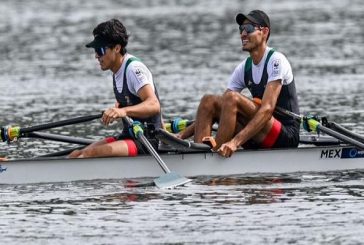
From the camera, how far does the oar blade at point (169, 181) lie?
17.2 m

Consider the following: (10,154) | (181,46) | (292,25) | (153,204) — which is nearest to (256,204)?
(153,204)

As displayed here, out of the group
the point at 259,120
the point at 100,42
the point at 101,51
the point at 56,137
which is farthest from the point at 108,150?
the point at 259,120

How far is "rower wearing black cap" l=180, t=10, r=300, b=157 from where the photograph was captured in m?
17.5

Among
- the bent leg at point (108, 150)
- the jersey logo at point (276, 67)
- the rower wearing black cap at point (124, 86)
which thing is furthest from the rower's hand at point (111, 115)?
the jersey logo at point (276, 67)

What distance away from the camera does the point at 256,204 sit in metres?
16.0

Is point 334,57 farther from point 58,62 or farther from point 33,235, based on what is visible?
point 33,235

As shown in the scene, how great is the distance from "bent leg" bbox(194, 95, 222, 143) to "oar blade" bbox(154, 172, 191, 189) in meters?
0.82

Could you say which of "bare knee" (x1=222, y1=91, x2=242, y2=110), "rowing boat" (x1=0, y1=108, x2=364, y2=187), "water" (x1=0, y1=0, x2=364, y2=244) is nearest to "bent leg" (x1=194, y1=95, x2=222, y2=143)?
"bare knee" (x1=222, y1=91, x2=242, y2=110)

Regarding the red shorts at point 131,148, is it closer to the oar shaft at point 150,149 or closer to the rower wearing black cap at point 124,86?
the rower wearing black cap at point 124,86

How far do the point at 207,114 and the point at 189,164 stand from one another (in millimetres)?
735

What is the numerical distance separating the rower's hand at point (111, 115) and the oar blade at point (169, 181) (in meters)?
0.98

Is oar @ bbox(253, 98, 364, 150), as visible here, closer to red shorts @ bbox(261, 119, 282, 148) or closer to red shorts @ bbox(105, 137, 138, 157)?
red shorts @ bbox(261, 119, 282, 148)

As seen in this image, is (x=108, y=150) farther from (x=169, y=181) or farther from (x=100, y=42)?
(x=100, y=42)

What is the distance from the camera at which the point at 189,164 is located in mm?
17688
